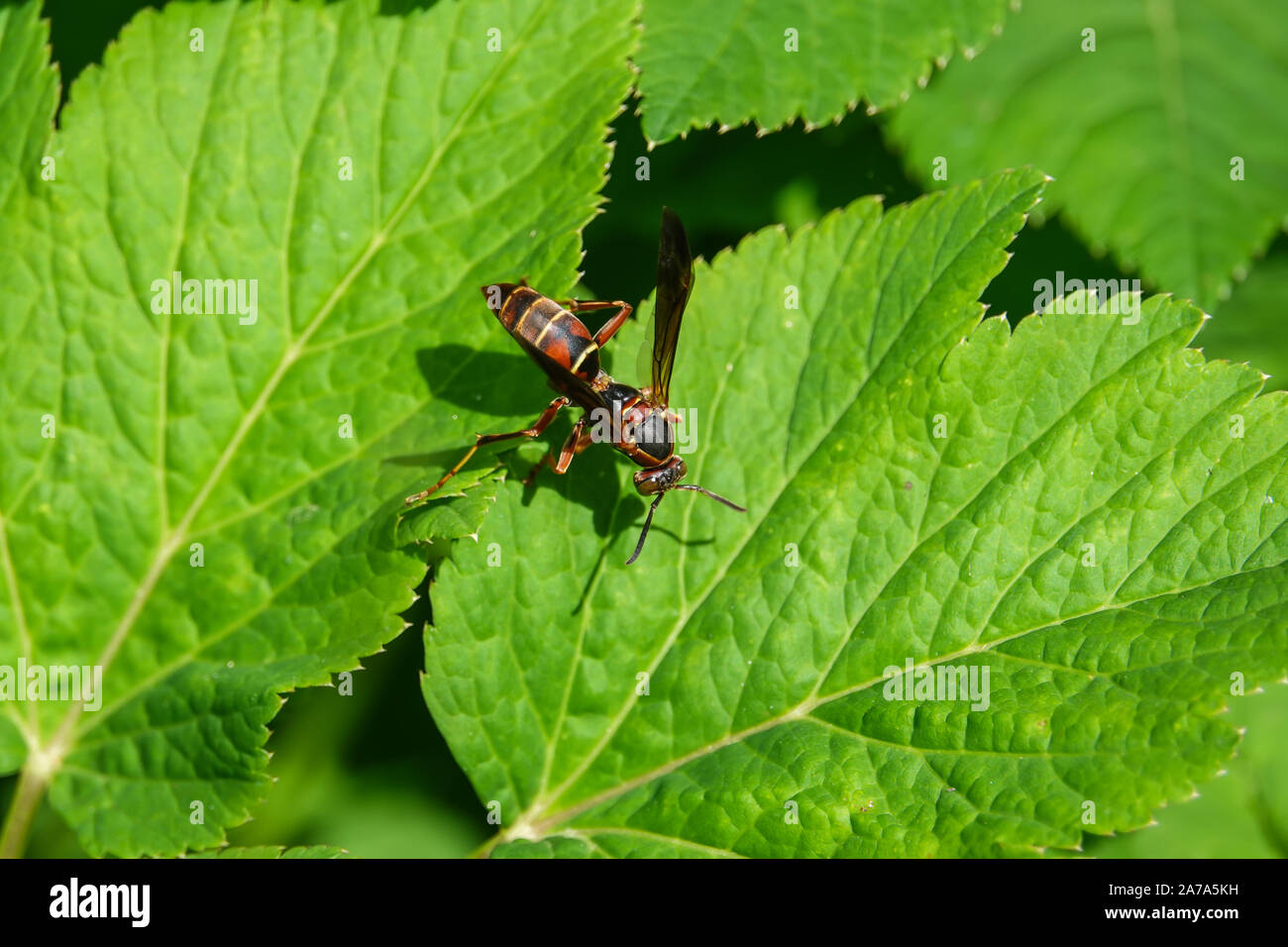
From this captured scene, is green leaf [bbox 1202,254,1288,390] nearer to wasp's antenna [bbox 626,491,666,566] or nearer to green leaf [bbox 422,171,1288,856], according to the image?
green leaf [bbox 422,171,1288,856]

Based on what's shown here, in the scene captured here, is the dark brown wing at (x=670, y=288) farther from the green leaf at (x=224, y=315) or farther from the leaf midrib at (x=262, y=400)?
the leaf midrib at (x=262, y=400)

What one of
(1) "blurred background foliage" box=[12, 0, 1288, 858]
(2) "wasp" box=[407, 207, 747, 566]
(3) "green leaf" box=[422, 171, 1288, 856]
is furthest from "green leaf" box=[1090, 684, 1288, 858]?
(2) "wasp" box=[407, 207, 747, 566]

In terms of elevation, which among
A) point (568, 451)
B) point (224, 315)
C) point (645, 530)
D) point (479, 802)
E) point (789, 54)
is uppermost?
point (789, 54)

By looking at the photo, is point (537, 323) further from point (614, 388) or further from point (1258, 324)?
point (1258, 324)

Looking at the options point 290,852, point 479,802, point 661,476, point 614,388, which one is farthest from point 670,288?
point 479,802

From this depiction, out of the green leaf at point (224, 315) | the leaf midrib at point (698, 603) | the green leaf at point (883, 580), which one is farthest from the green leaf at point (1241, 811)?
the green leaf at point (224, 315)
